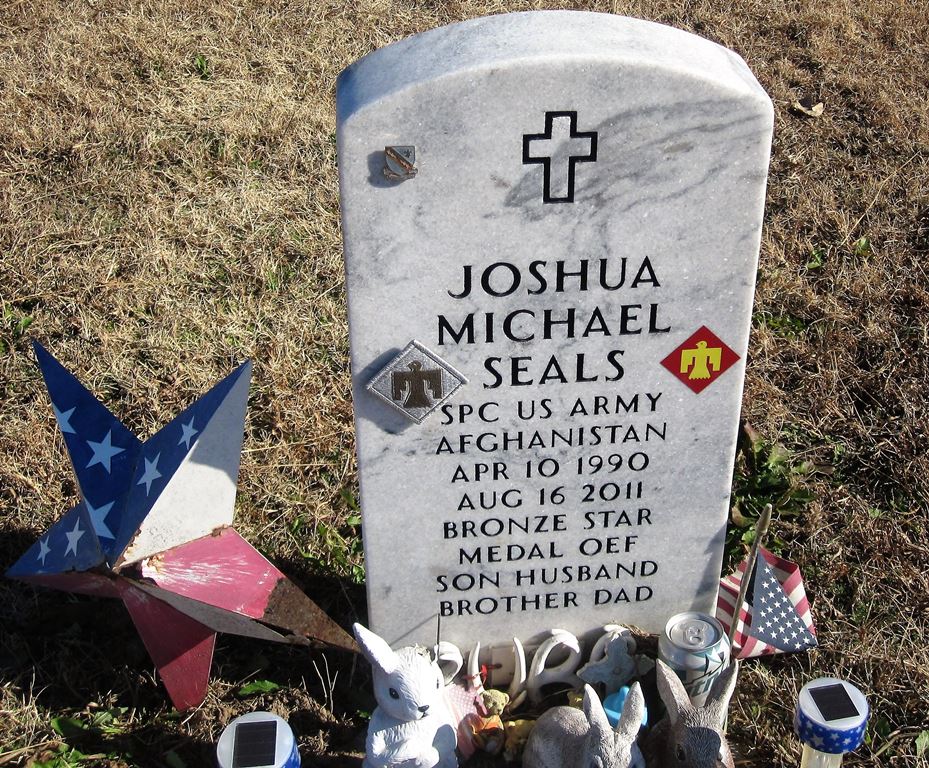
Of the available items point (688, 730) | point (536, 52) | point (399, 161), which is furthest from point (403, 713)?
point (536, 52)

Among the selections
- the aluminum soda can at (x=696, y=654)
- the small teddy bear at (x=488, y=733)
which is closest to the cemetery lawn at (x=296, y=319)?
the aluminum soda can at (x=696, y=654)

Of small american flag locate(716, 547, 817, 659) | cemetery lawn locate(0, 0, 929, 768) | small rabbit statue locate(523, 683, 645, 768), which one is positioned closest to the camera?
small rabbit statue locate(523, 683, 645, 768)

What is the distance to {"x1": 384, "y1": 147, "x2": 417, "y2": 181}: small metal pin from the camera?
6.44 ft

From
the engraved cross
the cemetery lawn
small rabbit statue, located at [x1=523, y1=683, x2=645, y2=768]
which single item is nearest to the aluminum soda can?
the cemetery lawn

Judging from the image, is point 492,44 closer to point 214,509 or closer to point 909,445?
point 214,509

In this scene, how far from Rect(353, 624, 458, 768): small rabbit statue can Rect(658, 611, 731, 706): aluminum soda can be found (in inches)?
24.1

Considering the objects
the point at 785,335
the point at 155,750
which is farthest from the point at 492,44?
the point at 785,335

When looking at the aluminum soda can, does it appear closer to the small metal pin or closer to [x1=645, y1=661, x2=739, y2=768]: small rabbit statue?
[x1=645, y1=661, x2=739, y2=768]: small rabbit statue

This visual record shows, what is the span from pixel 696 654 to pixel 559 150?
4.27ft

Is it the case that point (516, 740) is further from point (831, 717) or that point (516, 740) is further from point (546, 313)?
point (546, 313)

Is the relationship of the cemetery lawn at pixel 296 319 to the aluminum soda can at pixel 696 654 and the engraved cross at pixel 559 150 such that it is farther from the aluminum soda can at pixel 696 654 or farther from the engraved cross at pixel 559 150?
the engraved cross at pixel 559 150

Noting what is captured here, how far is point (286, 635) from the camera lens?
2.57 metres

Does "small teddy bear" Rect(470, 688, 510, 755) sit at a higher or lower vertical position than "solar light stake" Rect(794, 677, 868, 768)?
lower

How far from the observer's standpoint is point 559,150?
6.59 ft
